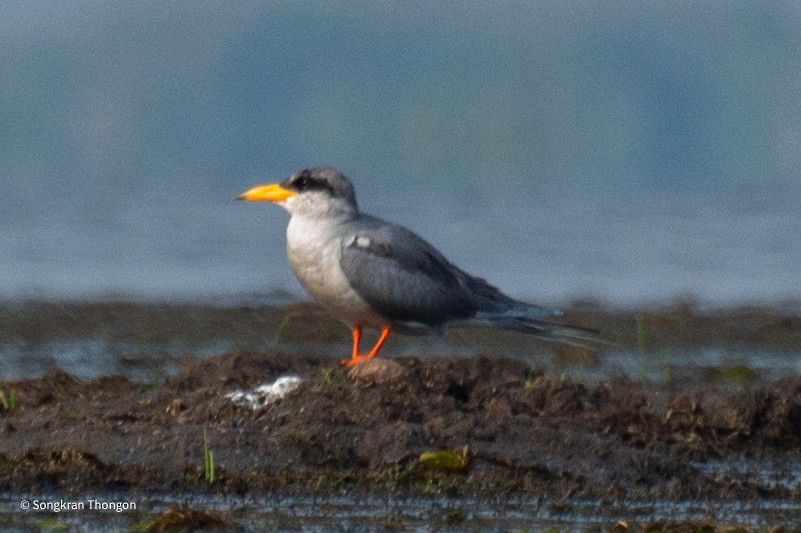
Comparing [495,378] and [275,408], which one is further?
[495,378]

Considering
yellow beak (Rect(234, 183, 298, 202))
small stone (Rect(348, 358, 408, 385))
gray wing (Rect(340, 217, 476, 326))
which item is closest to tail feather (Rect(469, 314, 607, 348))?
gray wing (Rect(340, 217, 476, 326))

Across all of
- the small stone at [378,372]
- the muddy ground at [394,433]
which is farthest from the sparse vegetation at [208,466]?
the small stone at [378,372]

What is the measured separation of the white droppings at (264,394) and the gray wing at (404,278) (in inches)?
48.9

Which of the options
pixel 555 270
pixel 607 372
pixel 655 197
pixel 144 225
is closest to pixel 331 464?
pixel 607 372

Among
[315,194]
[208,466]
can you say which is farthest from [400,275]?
[208,466]

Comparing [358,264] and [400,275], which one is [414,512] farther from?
[400,275]

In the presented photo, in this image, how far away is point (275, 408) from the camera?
386 inches

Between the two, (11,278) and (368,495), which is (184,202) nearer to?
(11,278)

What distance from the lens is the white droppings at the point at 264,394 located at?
991cm

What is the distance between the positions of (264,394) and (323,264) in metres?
1.37

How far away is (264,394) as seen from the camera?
10008mm

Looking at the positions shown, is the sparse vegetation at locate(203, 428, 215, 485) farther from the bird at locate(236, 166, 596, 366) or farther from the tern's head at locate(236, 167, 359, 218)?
the tern's head at locate(236, 167, 359, 218)

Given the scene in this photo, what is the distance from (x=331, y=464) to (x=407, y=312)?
97.1 inches

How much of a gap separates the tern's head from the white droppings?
1.53 metres
